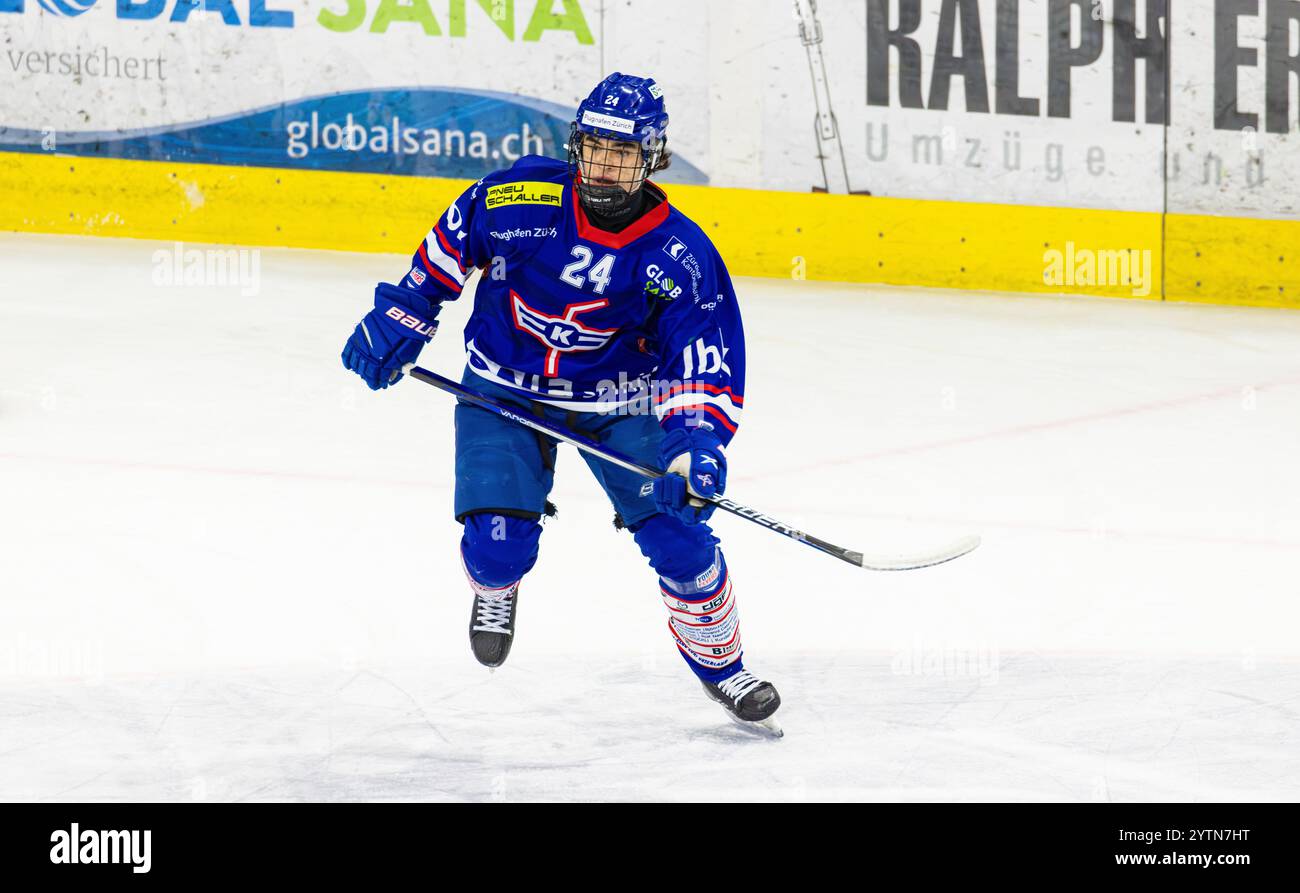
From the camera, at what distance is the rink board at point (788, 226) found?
29.7 feet

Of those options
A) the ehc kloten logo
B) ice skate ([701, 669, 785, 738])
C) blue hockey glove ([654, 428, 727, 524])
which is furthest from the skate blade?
the ehc kloten logo

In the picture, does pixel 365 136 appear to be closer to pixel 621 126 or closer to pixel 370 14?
pixel 370 14

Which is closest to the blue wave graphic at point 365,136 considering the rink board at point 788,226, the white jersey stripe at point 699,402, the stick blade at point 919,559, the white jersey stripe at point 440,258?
the rink board at point 788,226

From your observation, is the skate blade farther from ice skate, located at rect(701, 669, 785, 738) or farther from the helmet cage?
the helmet cage

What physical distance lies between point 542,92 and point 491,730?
610 cm

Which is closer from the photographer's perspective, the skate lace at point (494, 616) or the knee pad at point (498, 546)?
the knee pad at point (498, 546)

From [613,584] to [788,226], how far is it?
16.5 ft

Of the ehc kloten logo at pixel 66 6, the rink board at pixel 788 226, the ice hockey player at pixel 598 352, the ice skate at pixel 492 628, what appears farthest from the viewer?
the rink board at pixel 788 226

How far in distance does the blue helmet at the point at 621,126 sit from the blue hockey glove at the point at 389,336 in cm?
44

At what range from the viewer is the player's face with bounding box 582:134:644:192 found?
3664 millimetres

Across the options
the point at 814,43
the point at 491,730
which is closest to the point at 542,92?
the point at 814,43

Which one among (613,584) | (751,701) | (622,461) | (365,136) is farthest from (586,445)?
(365,136)

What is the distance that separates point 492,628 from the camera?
12.9 ft

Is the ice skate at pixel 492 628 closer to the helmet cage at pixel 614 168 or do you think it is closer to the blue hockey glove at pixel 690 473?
the blue hockey glove at pixel 690 473
